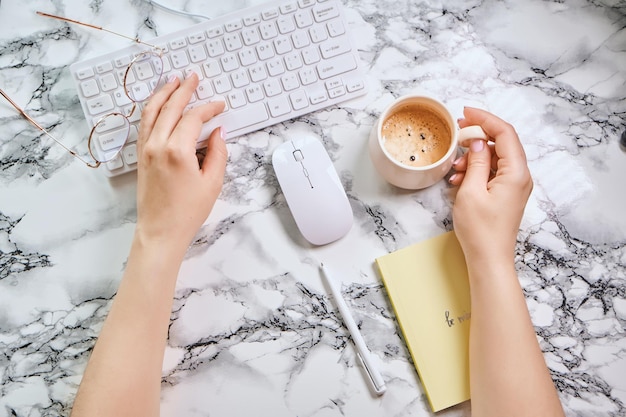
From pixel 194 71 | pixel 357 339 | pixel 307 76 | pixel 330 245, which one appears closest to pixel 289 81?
pixel 307 76

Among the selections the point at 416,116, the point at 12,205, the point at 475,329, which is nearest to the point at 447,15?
the point at 416,116

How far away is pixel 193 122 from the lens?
772 mm

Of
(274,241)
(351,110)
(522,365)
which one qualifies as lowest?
(522,365)

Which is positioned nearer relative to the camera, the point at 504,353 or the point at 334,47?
the point at 504,353

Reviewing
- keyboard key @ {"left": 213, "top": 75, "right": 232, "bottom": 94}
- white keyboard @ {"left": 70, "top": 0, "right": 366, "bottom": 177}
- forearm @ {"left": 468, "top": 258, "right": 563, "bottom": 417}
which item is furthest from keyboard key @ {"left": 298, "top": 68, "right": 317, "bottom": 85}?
forearm @ {"left": 468, "top": 258, "right": 563, "bottom": 417}

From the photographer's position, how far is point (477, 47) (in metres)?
0.85

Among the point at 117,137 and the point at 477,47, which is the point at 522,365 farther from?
the point at 117,137

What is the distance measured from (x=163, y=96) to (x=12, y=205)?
283 millimetres

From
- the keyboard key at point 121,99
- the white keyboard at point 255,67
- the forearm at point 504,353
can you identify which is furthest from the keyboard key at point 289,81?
the forearm at point 504,353

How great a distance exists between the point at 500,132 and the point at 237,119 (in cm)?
36

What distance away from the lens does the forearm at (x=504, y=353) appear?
0.70 metres

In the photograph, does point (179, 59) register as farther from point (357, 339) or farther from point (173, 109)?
point (357, 339)

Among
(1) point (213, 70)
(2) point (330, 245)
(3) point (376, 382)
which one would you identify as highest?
(1) point (213, 70)

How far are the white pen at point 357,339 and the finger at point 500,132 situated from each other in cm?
29
